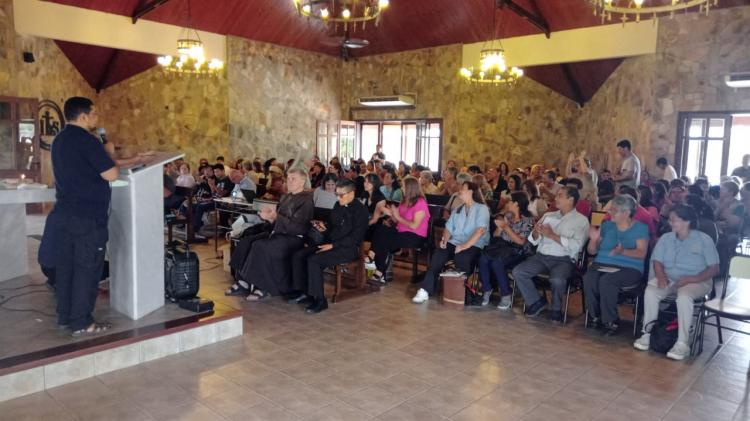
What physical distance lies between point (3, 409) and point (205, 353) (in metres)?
1.16

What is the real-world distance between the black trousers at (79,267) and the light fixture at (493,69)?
679 centimetres

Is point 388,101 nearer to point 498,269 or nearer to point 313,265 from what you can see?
point 498,269

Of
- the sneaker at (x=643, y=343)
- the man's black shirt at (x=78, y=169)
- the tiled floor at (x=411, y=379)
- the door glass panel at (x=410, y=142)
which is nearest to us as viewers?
the tiled floor at (x=411, y=379)

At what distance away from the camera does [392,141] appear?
13.5 metres

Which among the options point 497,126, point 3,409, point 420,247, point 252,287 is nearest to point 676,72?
point 497,126

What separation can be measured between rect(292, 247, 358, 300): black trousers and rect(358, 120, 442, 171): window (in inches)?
305

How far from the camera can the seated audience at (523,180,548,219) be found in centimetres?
558

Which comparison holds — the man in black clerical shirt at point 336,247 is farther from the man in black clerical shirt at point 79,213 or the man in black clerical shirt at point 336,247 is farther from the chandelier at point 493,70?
the chandelier at point 493,70

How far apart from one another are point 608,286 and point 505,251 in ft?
3.15

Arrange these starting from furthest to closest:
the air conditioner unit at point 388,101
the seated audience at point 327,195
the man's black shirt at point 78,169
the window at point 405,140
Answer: the window at point 405,140 < the air conditioner unit at point 388,101 < the seated audience at point 327,195 < the man's black shirt at point 78,169

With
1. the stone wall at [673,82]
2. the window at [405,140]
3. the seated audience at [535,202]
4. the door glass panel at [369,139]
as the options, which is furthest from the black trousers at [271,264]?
the door glass panel at [369,139]

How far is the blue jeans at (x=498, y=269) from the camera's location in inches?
193

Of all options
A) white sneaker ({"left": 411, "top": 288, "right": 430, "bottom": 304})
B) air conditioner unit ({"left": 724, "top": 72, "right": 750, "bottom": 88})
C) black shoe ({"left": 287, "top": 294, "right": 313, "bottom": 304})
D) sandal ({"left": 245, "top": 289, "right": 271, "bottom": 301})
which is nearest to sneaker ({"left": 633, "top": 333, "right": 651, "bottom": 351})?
white sneaker ({"left": 411, "top": 288, "right": 430, "bottom": 304})

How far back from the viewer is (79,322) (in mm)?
3449
